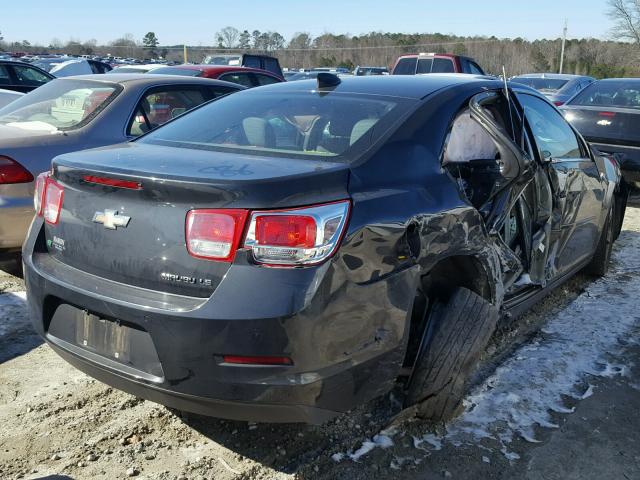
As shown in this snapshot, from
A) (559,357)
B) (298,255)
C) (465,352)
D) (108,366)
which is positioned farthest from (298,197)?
(559,357)

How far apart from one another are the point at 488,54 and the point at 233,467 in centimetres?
5033

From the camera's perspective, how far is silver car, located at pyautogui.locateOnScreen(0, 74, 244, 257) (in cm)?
427

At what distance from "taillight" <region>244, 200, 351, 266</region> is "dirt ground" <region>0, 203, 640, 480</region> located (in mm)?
980

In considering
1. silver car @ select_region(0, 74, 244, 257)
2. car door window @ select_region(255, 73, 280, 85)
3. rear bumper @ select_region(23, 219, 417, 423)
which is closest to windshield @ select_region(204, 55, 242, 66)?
car door window @ select_region(255, 73, 280, 85)

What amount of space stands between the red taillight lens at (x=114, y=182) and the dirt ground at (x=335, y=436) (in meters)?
1.14

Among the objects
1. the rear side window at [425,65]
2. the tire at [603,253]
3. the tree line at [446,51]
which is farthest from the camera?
the tree line at [446,51]

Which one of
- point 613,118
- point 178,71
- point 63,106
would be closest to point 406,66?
point 178,71

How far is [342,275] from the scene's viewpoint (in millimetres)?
2285

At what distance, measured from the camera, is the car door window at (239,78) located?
363 inches

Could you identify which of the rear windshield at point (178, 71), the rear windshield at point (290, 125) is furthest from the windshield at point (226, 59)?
the rear windshield at point (290, 125)

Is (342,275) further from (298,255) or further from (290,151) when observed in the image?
(290,151)

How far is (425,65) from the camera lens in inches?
615

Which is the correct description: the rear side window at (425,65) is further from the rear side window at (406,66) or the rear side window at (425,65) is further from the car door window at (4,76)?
the car door window at (4,76)

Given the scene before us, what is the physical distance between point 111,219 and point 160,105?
10.7 feet
